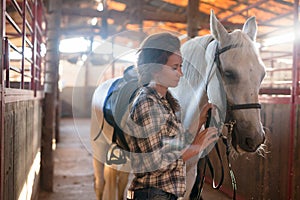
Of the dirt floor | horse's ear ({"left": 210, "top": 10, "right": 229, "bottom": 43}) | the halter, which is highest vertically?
horse's ear ({"left": 210, "top": 10, "right": 229, "bottom": 43})

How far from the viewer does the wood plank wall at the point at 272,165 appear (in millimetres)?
2396

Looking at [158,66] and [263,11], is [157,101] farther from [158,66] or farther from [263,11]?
[263,11]

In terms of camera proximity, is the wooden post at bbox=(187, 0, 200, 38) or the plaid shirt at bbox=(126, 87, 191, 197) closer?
the plaid shirt at bbox=(126, 87, 191, 197)

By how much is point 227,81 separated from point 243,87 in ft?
0.26

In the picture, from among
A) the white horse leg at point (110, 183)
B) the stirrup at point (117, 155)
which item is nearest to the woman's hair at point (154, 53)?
the stirrup at point (117, 155)

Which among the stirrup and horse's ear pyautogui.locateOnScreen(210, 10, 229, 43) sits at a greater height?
horse's ear pyautogui.locateOnScreen(210, 10, 229, 43)

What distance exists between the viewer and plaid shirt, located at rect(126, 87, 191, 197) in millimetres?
1033

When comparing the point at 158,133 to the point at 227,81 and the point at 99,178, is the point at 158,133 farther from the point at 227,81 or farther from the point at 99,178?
the point at 99,178

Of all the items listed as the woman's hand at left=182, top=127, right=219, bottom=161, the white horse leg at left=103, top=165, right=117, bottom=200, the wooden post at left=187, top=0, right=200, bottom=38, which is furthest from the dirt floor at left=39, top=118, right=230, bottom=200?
the wooden post at left=187, top=0, right=200, bottom=38

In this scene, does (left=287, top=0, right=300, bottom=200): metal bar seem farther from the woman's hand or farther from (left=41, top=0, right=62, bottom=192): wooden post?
(left=41, top=0, right=62, bottom=192): wooden post

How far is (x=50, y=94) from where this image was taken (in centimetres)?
360

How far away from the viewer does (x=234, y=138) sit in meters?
1.37

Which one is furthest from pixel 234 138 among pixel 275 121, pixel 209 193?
pixel 209 193

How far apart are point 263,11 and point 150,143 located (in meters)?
7.49
